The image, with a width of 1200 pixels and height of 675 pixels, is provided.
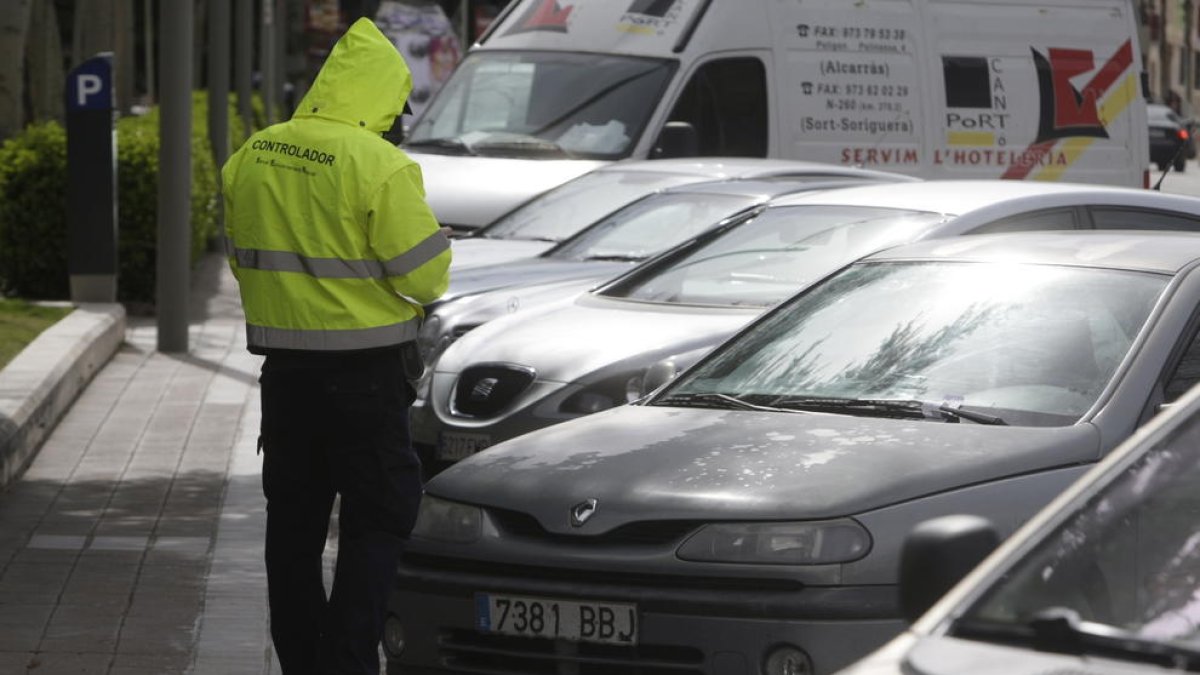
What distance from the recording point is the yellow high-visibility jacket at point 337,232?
629 cm

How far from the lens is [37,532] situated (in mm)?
9383

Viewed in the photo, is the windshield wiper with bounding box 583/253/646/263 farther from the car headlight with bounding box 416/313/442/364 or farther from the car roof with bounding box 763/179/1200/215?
the car roof with bounding box 763/179/1200/215

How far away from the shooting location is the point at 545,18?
18375 mm

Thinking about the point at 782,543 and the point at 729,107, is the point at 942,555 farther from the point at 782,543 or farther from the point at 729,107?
the point at 729,107

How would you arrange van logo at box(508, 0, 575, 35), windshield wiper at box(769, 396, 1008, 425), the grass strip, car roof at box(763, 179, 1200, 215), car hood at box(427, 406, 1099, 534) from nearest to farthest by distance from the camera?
car hood at box(427, 406, 1099, 534)
windshield wiper at box(769, 396, 1008, 425)
car roof at box(763, 179, 1200, 215)
the grass strip
van logo at box(508, 0, 575, 35)

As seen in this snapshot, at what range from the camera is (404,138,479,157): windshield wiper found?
17266 mm

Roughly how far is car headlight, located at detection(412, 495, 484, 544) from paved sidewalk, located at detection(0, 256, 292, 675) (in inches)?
45.9

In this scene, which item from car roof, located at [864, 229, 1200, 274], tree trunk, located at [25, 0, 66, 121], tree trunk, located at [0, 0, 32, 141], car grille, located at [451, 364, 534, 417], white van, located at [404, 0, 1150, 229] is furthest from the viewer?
tree trunk, located at [25, 0, 66, 121]

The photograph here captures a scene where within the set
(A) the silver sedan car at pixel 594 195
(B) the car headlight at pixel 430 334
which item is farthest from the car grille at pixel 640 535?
(A) the silver sedan car at pixel 594 195

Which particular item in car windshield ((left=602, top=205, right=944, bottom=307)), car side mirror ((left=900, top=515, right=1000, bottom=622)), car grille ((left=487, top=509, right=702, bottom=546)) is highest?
car side mirror ((left=900, top=515, right=1000, bottom=622))

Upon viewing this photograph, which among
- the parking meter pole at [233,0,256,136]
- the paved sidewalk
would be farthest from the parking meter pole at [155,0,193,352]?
the parking meter pole at [233,0,256,136]

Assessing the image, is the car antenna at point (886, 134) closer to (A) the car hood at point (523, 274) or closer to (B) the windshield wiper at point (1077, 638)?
(A) the car hood at point (523, 274)

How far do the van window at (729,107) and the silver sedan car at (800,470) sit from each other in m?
10.8

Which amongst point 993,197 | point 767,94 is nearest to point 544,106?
point 767,94
